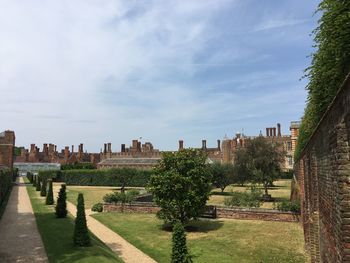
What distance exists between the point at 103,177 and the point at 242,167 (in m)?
28.3

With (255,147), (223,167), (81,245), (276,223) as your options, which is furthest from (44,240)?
(223,167)

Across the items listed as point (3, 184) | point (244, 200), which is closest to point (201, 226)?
point (244, 200)

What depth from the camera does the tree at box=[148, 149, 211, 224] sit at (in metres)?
17.7

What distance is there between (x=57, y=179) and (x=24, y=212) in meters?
37.0

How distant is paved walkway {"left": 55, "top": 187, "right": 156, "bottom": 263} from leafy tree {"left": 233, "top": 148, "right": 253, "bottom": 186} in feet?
53.3

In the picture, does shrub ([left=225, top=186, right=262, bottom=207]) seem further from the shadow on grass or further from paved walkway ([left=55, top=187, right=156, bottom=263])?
paved walkway ([left=55, top=187, right=156, bottom=263])

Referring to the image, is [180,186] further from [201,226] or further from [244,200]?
[244,200]

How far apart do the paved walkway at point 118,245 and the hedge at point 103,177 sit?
23.4m

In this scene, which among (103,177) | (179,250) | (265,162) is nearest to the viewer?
(179,250)

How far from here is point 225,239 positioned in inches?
617

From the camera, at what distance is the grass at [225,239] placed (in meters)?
12.9

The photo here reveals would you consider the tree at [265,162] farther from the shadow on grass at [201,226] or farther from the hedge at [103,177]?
the hedge at [103,177]

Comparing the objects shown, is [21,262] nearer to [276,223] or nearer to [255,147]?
[276,223]

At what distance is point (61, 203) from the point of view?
2116cm
